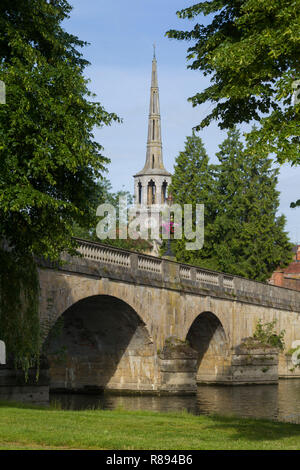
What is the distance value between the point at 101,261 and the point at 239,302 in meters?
14.2

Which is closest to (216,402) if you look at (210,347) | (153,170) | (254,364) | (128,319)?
(128,319)

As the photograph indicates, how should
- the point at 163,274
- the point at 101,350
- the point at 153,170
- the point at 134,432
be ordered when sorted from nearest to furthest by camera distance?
the point at 134,432 → the point at 163,274 → the point at 101,350 → the point at 153,170

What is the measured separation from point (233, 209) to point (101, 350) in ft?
68.3

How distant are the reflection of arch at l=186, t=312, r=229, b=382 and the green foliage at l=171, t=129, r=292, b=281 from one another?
34.8 feet

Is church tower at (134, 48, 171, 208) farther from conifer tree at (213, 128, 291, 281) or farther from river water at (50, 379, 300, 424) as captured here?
river water at (50, 379, 300, 424)

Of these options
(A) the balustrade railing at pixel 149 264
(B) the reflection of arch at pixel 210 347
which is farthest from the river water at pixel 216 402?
(A) the balustrade railing at pixel 149 264

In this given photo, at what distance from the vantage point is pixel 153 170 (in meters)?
105

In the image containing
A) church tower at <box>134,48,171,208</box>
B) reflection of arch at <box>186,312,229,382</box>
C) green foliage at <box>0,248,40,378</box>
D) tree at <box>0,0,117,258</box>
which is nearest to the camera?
tree at <box>0,0,117,258</box>

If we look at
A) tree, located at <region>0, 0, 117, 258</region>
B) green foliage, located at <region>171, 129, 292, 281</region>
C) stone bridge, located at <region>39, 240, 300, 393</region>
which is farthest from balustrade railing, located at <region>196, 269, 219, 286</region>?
tree, located at <region>0, 0, 117, 258</region>

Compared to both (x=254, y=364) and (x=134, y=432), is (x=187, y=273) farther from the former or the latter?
(x=134, y=432)

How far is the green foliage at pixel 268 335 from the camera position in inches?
1652

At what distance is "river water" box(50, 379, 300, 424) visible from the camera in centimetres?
2531

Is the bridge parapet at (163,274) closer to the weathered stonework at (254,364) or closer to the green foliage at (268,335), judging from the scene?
the green foliage at (268,335)
